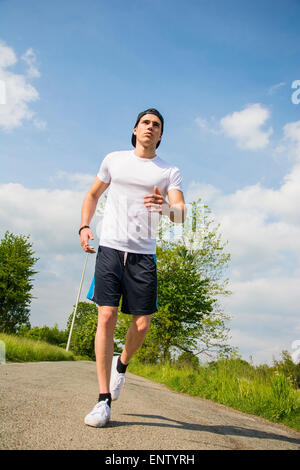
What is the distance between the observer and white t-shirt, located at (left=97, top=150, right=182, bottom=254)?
118 inches

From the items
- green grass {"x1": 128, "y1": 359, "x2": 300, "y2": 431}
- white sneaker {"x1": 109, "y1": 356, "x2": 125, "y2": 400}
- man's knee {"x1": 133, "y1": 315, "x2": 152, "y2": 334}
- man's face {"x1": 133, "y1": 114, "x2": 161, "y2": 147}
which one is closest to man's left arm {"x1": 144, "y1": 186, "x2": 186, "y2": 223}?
man's face {"x1": 133, "y1": 114, "x2": 161, "y2": 147}

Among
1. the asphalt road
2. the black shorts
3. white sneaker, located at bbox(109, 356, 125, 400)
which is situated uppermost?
the black shorts

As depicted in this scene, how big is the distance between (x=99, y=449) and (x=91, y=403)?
1457mm

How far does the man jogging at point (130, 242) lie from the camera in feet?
9.39

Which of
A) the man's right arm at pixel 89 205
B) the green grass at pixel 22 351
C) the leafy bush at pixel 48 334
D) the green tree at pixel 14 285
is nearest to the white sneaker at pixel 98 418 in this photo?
the man's right arm at pixel 89 205

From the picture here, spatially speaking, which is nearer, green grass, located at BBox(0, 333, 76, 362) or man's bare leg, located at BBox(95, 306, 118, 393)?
man's bare leg, located at BBox(95, 306, 118, 393)

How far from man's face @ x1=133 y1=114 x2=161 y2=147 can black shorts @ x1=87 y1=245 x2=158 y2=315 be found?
111 cm

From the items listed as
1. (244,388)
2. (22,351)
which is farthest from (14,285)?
(244,388)

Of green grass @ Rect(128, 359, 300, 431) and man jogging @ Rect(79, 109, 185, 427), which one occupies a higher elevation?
man jogging @ Rect(79, 109, 185, 427)

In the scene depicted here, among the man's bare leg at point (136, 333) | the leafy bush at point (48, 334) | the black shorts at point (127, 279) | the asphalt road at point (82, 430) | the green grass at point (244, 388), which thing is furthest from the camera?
the leafy bush at point (48, 334)

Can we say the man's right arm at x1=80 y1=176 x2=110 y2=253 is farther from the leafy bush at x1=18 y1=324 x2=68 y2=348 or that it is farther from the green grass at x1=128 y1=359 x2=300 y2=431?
the leafy bush at x1=18 y1=324 x2=68 y2=348

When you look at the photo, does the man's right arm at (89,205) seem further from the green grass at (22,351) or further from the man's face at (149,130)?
the green grass at (22,351)
